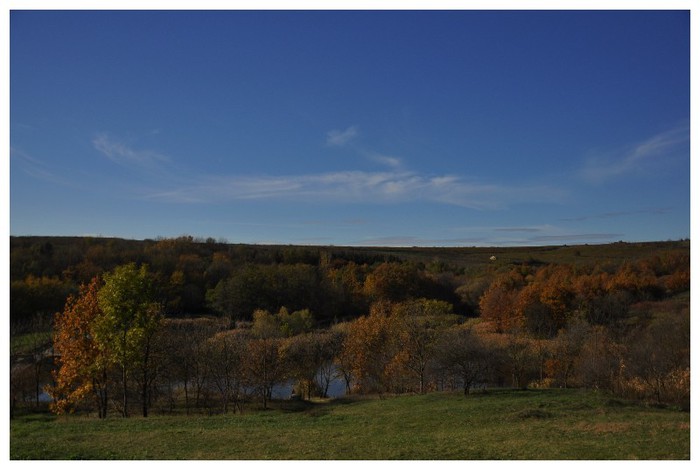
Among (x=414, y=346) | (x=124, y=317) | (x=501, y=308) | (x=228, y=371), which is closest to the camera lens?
(x=124, y=317)

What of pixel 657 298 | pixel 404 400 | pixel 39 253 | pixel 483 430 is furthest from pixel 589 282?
pixel 39 253

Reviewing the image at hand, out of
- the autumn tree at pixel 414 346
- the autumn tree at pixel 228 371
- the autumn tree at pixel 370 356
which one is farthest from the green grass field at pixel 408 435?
the autumn tree at pixel 370 356

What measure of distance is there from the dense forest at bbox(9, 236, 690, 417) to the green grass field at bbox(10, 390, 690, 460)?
14.5 ft

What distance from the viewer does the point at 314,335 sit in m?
44.5

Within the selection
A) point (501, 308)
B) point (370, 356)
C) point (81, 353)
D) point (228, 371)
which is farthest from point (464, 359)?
point (501, 308)

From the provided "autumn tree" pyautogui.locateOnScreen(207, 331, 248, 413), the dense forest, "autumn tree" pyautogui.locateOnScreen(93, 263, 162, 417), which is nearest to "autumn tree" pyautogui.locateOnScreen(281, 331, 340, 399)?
the dense forest

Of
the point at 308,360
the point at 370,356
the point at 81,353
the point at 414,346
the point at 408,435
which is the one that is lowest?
the point at 308,360

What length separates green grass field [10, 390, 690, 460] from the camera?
46.4 ft

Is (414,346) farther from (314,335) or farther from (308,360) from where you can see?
(314,335)

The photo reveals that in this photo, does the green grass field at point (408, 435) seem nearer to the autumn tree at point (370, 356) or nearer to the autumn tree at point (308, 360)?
the autumn tree at point (370, 356)

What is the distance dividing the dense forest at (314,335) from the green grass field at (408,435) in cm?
442

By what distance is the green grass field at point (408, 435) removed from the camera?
14.1 m

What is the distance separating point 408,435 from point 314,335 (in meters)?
28.0

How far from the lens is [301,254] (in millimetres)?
104312
